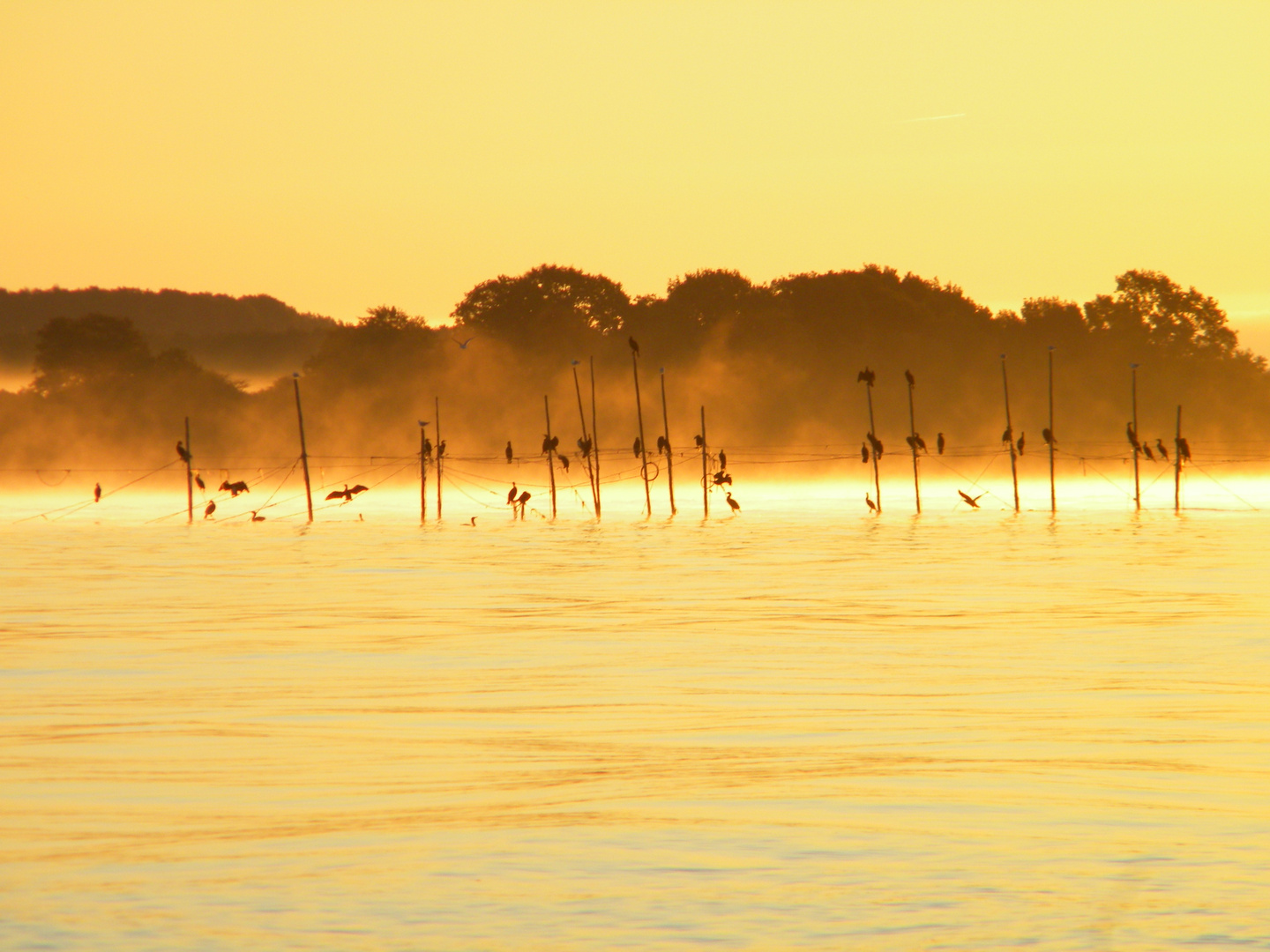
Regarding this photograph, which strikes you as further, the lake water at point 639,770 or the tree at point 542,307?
the tree at point 542,307

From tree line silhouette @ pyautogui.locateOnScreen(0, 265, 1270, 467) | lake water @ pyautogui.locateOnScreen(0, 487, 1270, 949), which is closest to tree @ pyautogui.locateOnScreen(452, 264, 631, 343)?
tree line silhouette @ pyautogui.locateOnScreen(0, 265, 1270, 467)

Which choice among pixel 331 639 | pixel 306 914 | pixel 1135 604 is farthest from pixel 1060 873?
pixel 1135 604

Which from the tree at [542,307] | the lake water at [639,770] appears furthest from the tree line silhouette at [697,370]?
the lake water at [639,770]

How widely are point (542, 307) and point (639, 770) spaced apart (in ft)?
364

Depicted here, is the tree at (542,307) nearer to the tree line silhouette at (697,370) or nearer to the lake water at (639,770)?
the tree line silhouette at (697,370)

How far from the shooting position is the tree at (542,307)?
12206cm

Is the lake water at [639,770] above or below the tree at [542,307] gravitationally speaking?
below

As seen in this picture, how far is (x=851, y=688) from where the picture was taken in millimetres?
16766

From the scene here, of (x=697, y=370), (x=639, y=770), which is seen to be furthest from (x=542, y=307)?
(x=639, y=770)

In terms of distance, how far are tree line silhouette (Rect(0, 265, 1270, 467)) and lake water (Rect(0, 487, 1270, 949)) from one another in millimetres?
92166

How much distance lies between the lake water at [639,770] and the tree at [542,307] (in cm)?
9391

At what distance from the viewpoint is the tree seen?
122m

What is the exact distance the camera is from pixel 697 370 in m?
121

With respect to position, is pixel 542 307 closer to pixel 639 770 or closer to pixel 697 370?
pixel 697 370
